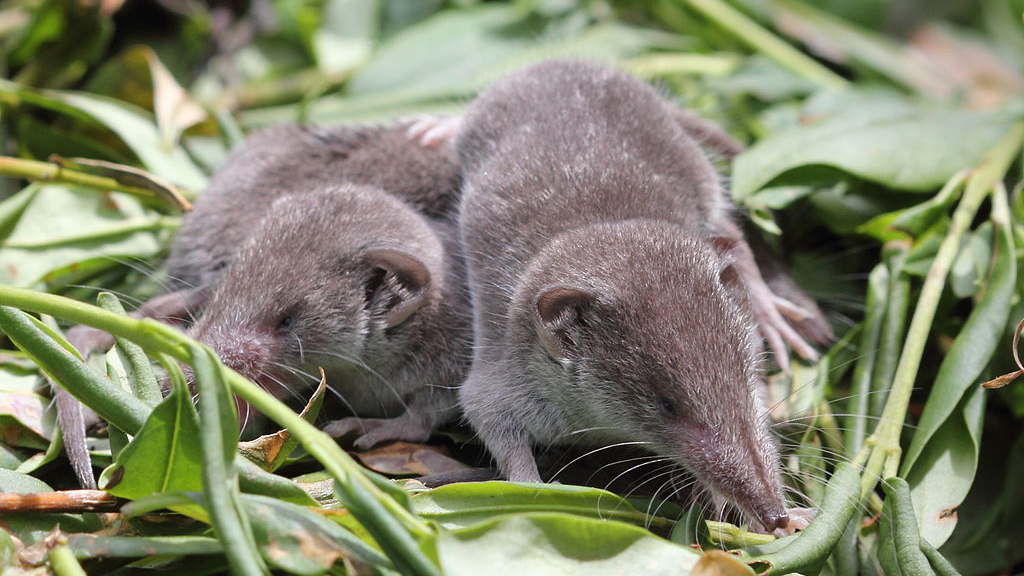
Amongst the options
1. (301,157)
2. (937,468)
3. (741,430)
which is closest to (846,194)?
(937,468)

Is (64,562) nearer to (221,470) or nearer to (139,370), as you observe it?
(221,470)

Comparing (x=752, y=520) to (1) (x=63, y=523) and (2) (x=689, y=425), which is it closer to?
(2) (x=689, y=425)

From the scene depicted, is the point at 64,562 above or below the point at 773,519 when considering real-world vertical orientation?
above

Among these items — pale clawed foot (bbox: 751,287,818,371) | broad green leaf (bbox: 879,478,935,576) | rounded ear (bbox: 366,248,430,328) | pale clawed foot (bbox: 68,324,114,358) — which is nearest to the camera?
broad green leaf (bbox: 879,478,935,576)

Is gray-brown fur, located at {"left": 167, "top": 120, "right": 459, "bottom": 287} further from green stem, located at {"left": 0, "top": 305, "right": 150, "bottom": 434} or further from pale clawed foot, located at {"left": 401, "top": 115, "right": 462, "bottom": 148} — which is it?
green stem, located at {"left": 0, "top": 305, "right": 150, "bottom": 434}

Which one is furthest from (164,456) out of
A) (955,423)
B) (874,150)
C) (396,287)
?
(874,150)

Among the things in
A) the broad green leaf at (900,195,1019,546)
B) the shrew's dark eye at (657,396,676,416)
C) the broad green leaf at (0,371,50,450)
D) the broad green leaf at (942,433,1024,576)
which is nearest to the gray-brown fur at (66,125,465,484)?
the broad green leaf at (0,371,50,450)

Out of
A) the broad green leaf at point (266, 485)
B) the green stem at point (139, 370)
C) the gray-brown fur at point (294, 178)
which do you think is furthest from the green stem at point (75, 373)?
the gray-brown fur at point (294, 178)
